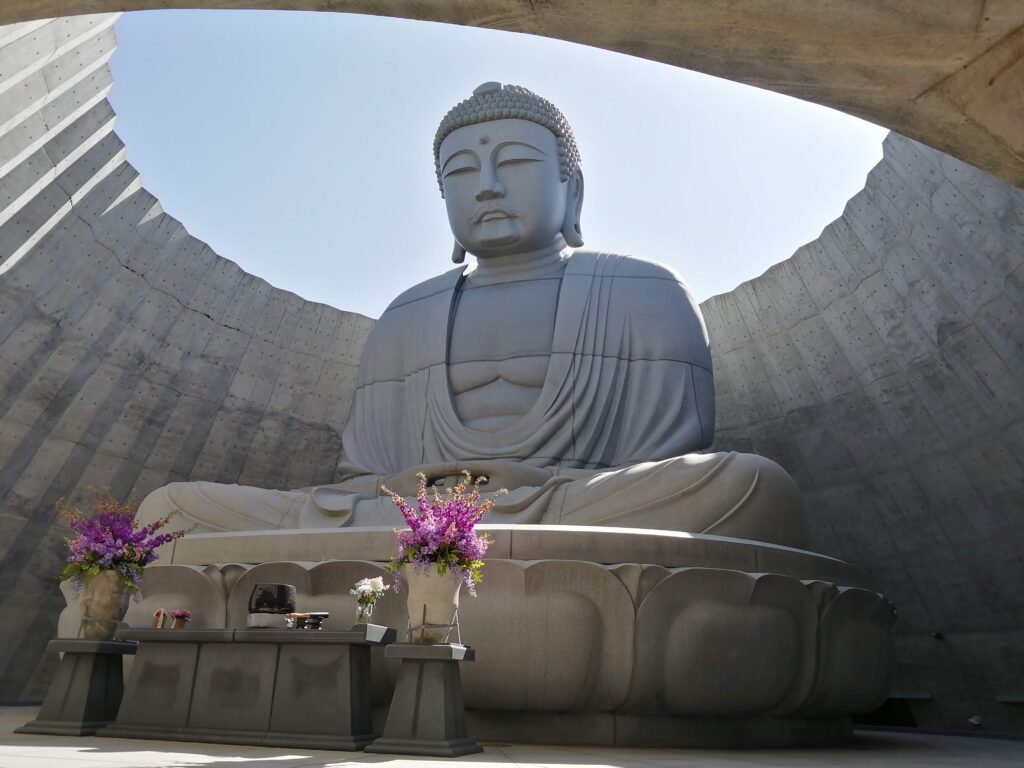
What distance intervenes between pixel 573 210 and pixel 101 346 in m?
3.72

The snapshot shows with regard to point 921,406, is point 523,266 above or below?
above

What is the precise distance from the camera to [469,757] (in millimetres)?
3109

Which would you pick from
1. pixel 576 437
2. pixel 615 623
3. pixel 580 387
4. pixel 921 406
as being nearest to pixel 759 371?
pixel 921 406

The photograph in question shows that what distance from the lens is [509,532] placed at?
13.5 ft

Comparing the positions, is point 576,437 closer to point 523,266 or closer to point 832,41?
point 523,266

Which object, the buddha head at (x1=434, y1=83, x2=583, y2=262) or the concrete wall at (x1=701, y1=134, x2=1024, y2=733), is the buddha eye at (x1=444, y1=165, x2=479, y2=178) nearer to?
the buddha head at (x1=434, y1=83, x2=583, y2=262)

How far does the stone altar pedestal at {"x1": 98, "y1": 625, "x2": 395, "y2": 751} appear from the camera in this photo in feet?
10.9

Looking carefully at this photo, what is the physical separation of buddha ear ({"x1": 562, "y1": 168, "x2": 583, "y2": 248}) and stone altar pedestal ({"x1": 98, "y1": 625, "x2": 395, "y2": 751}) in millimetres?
4396

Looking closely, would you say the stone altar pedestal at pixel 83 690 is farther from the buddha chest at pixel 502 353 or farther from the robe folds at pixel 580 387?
the buddha chest at pixel 502 353

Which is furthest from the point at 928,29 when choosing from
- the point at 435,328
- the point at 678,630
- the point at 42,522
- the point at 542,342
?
the point at 42,522

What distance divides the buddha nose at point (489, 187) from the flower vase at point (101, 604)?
12.8 ft

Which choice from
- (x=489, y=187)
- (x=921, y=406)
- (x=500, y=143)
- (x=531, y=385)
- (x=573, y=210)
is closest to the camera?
(x=531, y=385)

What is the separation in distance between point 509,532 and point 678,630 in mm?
811

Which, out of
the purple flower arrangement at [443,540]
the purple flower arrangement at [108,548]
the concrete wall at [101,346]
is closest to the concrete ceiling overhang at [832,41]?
the purple flower arrangement at [443,540]
